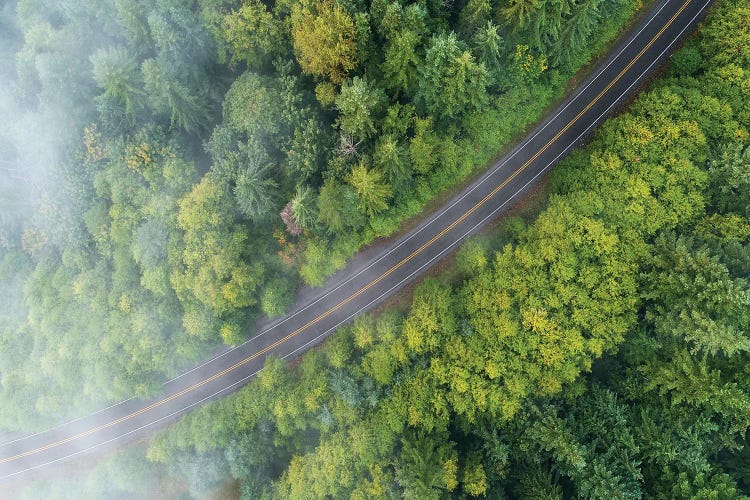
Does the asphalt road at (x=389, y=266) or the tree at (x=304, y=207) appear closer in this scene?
the tree at (x=304, y=207)

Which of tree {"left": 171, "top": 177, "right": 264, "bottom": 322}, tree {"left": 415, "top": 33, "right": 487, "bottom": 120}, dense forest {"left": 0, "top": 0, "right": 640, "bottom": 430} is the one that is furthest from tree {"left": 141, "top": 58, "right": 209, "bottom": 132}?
tree {"left": 415, "top": 33, "right": 487, "bottom": 120}

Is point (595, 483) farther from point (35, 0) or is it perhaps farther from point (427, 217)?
point (35, 0)

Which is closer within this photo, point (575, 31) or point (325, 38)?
point (325, 38)

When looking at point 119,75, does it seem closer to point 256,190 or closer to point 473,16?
point 256,190

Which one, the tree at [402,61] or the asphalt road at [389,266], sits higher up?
the tree at [402,61]

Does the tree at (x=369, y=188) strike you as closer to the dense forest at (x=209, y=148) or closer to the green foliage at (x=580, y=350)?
the dense forest at (x=209, y=148)

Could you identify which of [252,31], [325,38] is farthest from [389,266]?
[252,31]

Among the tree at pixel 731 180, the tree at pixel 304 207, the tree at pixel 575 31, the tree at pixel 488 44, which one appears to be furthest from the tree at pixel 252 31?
the tree at pixel 731 180
